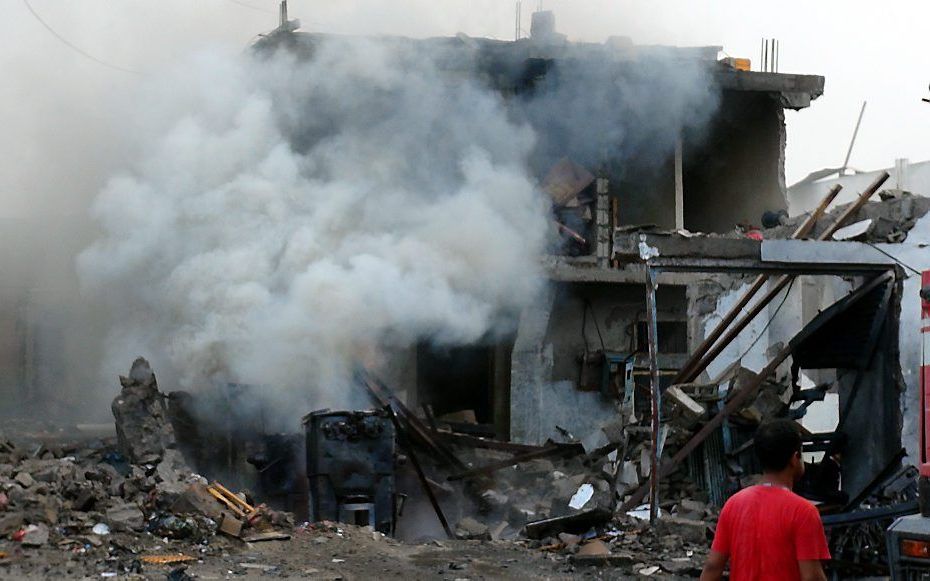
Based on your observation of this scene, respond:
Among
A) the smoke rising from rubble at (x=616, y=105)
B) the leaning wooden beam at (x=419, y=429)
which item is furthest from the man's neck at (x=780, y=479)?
the smoke rising from rubble at (x=616, y=105)

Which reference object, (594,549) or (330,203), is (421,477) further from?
(330,203)

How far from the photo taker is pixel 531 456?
14227mm

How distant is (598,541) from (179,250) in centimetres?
1027

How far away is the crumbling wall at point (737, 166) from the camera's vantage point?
64.1ft

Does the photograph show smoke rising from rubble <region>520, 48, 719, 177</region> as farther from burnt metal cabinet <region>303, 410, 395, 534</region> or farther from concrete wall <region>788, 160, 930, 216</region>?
concrete wall <region>788, 160, 930, 216</region>

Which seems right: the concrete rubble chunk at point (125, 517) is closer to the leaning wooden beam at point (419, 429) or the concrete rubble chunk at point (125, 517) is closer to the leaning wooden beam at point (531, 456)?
the leaning wooden beam at point (419, 429)

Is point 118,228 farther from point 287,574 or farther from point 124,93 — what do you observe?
point 287,574

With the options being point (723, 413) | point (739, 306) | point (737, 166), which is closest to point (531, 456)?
point (739, 306)

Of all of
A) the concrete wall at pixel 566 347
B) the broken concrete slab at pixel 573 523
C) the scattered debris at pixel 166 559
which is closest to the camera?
the scattered debris at pixel 166 559

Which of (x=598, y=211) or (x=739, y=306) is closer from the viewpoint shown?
(x=739, y=306)

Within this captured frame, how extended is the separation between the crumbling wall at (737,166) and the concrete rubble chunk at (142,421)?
36.6ft

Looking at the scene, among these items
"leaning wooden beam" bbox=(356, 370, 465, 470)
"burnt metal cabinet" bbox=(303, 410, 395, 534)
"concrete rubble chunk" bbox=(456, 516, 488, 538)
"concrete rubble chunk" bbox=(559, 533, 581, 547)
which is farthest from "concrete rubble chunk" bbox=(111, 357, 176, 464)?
"concrete rubble chunk" bbox=(559, 533, 581, 547)

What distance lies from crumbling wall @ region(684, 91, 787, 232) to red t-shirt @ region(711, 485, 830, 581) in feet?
54.1

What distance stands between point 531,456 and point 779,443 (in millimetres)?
10697
